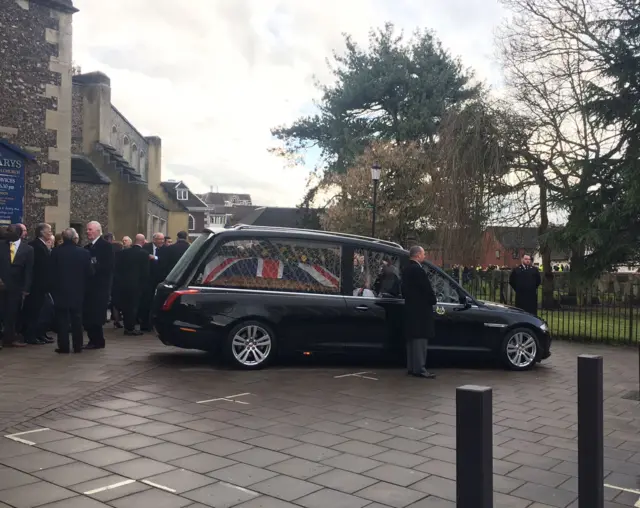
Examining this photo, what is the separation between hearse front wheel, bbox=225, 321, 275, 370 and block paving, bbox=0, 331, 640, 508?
199 mm

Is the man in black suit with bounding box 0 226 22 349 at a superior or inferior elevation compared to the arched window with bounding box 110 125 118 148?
inferior

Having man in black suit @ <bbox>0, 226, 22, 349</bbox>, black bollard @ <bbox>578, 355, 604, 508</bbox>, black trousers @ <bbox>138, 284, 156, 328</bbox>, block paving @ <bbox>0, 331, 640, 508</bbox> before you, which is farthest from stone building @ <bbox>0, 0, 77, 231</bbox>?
black bollard @ <bbox>578, 355, 604, 508</bbox>

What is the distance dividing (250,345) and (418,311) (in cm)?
228

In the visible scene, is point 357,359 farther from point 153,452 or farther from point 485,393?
point 485,393

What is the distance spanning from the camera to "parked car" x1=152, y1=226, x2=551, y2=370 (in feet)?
28.6

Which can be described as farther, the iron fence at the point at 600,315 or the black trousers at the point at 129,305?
the iron fence at the point at 600,315

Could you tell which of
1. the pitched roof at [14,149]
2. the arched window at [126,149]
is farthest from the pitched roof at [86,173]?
the pitched roof at [14,149]

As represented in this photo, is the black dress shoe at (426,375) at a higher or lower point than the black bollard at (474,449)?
lower

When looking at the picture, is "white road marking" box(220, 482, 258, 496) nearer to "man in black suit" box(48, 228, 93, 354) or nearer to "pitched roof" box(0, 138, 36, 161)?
"man in black suit" box(48, 228, 93, 354)

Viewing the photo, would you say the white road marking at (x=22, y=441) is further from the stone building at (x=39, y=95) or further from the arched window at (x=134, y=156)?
the arched window at (x=134, y=156)

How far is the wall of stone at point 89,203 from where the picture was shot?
83.5 feet

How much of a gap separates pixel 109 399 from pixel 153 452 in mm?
1954

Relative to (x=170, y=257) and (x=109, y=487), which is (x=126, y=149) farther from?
(x=109, y=487)

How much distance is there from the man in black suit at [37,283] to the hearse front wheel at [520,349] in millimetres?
7210
